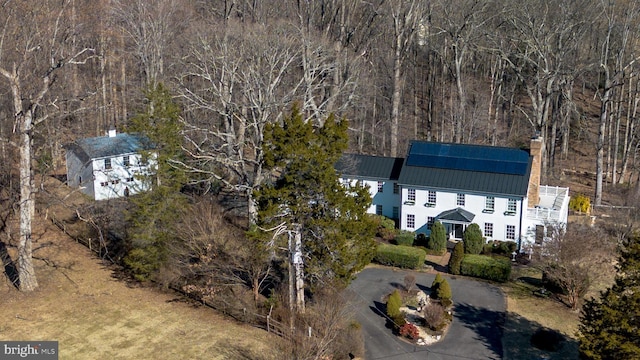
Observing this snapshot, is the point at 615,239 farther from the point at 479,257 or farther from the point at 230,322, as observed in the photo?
the point at 230,322

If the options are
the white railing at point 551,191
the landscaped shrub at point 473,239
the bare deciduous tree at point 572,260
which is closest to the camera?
the bare deciduous tree at point 572,260

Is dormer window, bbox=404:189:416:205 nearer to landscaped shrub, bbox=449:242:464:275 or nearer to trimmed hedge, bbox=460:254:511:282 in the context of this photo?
landscaped shrub, bbox=449:242:464:275

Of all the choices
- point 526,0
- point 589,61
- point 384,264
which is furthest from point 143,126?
point 589,61

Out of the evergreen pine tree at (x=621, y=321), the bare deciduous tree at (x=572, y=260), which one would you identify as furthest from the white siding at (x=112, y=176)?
the evergreen pine tree at (x=621, y=321)

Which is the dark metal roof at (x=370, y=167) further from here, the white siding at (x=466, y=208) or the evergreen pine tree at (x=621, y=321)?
the evergreen pine tree at (x=621, y=321)

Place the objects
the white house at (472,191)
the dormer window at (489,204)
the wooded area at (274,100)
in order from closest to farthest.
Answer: the wooded area at (274,100)
the white house at (472,191)
the dormer window at (489,204)

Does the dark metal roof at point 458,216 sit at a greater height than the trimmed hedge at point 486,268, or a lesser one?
greater

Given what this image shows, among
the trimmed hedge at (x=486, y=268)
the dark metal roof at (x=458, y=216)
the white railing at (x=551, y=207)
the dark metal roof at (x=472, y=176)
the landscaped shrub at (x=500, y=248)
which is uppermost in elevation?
the dark metal roof at (x=472, y=176)
